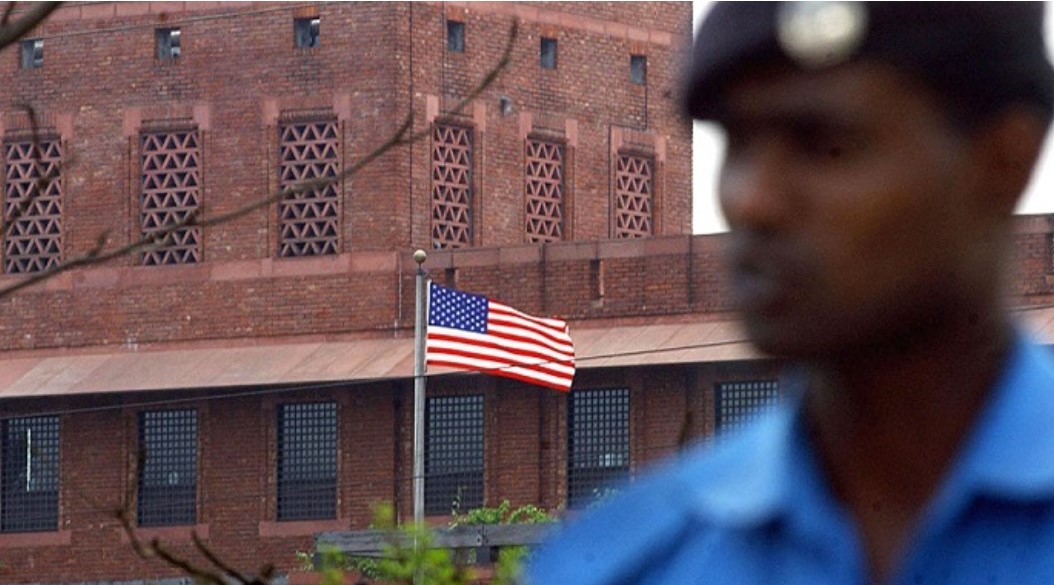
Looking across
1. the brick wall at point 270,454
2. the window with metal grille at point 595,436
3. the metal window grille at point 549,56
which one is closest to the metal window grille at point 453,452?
the brick wall at point 270,454

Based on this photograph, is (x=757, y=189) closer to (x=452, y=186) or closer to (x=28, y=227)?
(x=452, y=186)

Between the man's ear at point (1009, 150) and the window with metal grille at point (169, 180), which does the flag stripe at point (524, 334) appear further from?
the man's ear at point (1009, 150)

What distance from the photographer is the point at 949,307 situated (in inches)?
51.8

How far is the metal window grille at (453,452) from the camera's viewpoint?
1537 inches

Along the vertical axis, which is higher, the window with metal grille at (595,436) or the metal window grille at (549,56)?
the metal window grille at (549,56)

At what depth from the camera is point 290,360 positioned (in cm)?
3950

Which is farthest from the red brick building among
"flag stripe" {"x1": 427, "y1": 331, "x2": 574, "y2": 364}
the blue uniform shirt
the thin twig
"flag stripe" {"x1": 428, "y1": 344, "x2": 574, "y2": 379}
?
the blue uniform shirt

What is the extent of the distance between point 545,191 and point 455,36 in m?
2.81

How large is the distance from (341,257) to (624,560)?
128ft

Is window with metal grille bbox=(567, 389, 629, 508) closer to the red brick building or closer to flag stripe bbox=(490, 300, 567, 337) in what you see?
the red brick building

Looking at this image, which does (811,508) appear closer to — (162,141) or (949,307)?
(949,307)

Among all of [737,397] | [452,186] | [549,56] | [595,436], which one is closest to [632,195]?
[549,56]

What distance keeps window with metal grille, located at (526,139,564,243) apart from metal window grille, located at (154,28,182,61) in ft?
17.1

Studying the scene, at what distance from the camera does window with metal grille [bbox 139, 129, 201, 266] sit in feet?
137
